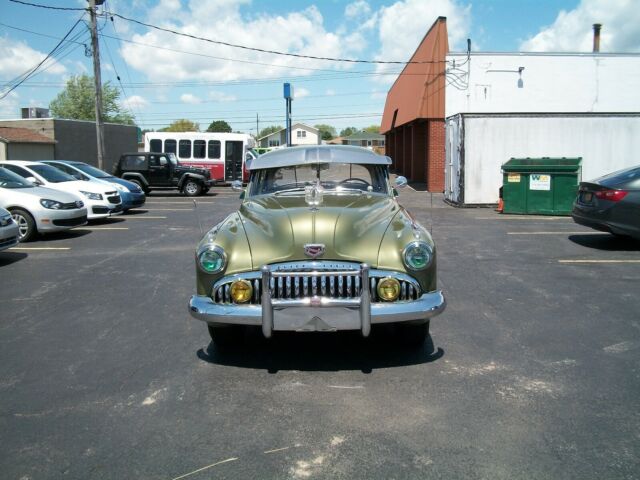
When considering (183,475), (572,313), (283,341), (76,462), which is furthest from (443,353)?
(76,462)

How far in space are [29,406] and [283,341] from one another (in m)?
2.04

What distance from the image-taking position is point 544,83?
2286cm

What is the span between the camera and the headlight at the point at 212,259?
13.9ft

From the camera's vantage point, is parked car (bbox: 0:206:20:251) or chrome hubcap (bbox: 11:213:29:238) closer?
parked car (bbox: 0:206:20:251)

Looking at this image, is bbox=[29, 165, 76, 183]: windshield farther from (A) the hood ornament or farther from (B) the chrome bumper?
(B) the chrome bumper

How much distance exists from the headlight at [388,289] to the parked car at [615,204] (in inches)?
260

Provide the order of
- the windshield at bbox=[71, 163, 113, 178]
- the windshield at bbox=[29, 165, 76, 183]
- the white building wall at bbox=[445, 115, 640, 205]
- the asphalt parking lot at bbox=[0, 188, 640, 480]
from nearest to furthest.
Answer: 1. the asphalt parking lot at bbox=[0, 188, 640, 480]
2. the windshield at bbox=[29, 165, 76, 183]
3. the windshield at bbox=[71, 163, 113, 178]
4. the white building wall at bbox=[445, 115, 640, 205]

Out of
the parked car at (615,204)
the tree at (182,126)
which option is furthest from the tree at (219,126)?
the parked car at (615,204)

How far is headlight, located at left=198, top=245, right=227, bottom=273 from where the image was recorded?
13.9ft

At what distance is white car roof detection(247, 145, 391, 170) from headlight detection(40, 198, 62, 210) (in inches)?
255

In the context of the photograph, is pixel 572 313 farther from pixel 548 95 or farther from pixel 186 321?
pixel 548 95

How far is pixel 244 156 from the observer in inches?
1098

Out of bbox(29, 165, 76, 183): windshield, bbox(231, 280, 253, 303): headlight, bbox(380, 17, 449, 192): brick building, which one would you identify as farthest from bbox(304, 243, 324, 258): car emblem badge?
bbox(380, 17, 449, 192): brick building

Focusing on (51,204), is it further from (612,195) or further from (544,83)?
(544,83)
